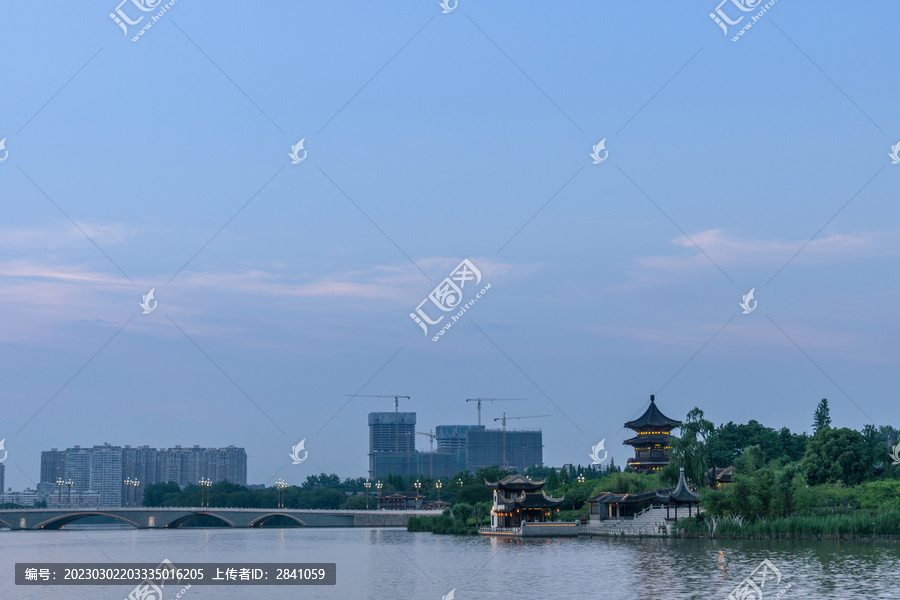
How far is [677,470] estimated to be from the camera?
294ft

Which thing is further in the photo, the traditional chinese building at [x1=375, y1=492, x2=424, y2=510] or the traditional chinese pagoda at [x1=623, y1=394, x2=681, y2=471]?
the traditional chinese building at [x1=375, y1=492, x2=424, y2=510]

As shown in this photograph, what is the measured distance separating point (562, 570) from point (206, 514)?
94.0 metres

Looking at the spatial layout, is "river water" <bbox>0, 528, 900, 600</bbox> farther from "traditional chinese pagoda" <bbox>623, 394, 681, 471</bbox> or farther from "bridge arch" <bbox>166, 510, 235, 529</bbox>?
"bridge arch" <bbox>166, 510, 235, 529</bbox>

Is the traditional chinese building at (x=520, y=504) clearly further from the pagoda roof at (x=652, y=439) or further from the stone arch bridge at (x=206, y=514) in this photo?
the stone arch bridge at (x=206, y=514)

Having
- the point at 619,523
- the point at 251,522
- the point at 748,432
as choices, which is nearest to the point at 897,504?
the point at 619,523

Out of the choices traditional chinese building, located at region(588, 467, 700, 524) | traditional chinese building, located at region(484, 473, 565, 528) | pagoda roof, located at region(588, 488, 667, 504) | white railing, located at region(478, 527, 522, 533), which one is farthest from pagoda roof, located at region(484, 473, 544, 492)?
pagoda roof, located at region(588, 488, 667, 504)

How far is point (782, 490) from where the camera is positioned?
6681 centimetres

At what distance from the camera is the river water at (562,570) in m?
38.4

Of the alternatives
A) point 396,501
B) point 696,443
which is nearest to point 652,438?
point 696,443

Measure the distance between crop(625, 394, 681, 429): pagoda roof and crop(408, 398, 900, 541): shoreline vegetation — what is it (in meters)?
5.50

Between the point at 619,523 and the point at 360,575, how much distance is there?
39.0 m

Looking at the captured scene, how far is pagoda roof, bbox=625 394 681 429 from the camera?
363ft

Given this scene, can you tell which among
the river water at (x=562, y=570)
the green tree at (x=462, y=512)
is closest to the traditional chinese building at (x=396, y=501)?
the green tree at (x=462, y=512)

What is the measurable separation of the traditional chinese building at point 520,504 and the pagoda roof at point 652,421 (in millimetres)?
20940
